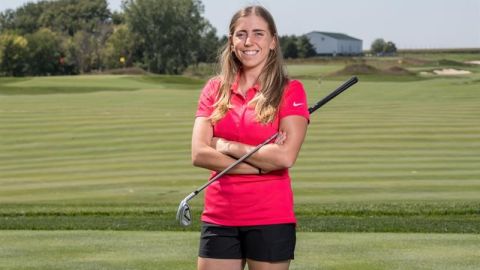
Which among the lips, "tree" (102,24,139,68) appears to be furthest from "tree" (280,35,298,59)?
the lips

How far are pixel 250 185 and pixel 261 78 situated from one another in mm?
518

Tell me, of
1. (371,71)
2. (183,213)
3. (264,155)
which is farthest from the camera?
(371,71)

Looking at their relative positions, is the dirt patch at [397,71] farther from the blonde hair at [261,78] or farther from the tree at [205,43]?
the blonde hair at [261,78]

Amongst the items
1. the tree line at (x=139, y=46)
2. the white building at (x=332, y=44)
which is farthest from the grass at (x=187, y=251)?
the white building at (x=332, y=44)

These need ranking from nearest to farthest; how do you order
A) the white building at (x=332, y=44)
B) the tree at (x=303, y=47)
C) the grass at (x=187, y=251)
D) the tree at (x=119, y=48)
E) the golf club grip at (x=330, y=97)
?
the golf club grip at (x=330, y=97) < the grass at (x=187, y=251) < the tree at (x=119, y=48) < the tree at (x=303, y=47) < the white building at (x=332, y=44)

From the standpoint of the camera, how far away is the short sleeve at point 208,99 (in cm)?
475

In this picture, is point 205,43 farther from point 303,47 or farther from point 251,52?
point 251,52

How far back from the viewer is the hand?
4.64 metres

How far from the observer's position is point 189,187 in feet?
52.6

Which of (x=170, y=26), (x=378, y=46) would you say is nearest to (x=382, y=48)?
(x=378, y=46)

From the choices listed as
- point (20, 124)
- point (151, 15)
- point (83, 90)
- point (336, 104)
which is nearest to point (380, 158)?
point (20, 124)

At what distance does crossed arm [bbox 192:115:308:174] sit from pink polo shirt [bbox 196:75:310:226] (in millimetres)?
35

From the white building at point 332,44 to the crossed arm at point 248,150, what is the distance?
13719 centimetres

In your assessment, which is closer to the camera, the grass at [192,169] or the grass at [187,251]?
the grass at [187,251]
